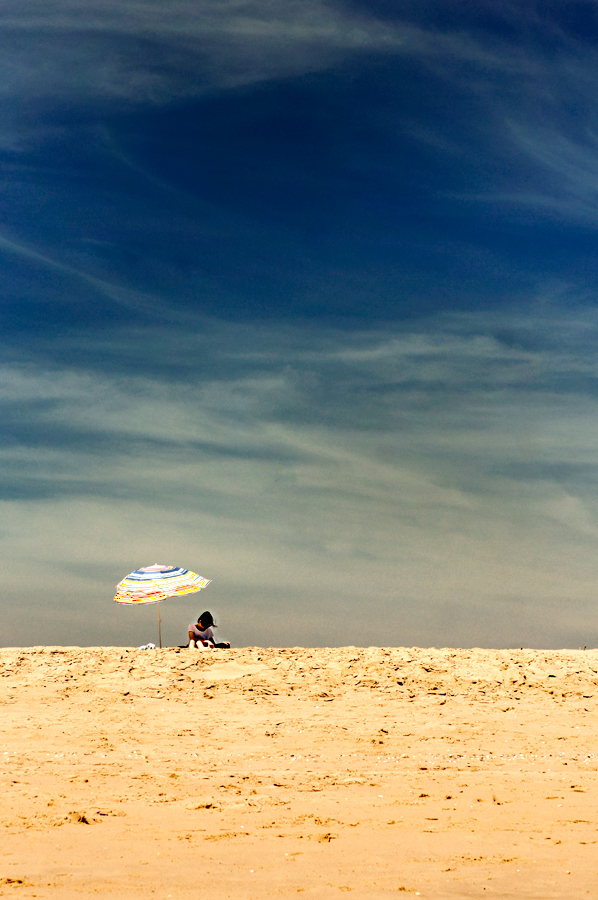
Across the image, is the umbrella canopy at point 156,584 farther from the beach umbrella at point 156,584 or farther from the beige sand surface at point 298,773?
the beige sand surface at point 298,773

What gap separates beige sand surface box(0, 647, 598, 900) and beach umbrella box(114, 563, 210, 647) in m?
1.23

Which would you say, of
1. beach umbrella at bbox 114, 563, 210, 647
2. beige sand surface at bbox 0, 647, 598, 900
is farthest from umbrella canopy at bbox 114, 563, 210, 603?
beige sand surface at bbox 0, 647, 598, 900

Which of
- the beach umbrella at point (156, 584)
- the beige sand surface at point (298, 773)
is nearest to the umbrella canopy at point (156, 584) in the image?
the beach umbrella at point (156, 584)

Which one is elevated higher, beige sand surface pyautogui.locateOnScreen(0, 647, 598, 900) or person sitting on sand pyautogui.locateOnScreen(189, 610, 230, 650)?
person sitting on sand pyautogui.locateOnScreen(189, 610, 230, 650)

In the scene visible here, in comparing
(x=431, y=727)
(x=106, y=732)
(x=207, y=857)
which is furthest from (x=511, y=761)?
(x=106, y=732)

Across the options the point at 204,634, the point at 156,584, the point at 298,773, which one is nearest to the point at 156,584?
the point at 156,584

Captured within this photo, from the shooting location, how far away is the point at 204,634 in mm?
16375

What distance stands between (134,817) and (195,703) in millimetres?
4773

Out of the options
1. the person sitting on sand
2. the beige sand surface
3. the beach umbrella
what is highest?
the beach umbrella

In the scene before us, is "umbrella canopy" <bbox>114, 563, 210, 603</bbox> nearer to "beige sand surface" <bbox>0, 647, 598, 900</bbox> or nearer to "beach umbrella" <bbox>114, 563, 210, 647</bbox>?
"beach umbrella" <bbox>114, 563, 210, 647</bbox>

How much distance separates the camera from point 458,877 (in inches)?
260

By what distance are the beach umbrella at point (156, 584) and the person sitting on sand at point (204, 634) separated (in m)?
0.67

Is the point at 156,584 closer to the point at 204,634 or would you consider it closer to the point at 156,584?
the point at 156,584

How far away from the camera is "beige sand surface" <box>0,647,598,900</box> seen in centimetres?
668
